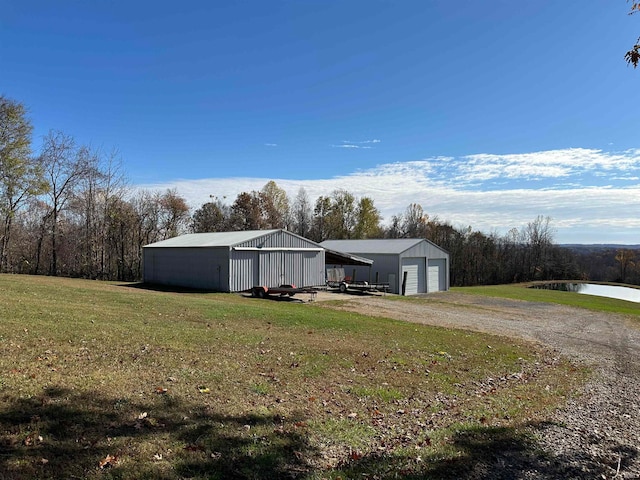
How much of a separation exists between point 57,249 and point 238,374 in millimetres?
38030

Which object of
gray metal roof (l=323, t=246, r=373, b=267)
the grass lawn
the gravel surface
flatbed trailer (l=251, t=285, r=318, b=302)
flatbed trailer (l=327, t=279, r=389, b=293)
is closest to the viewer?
the grass lawn

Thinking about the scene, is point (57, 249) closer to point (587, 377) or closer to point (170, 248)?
point (170, 248)

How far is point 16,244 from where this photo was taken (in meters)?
37.2

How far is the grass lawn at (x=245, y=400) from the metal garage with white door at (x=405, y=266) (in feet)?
65.3

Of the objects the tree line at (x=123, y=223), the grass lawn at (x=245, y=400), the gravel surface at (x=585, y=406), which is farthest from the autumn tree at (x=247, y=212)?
the grass lawn at (x=245, y=400)

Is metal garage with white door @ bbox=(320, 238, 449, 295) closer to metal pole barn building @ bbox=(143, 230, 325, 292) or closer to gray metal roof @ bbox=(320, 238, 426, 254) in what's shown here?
gray metal roof @ bbox=(320, 238, 426, 254)

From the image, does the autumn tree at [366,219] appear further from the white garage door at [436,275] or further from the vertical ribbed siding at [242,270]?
the vertical ribbed siding at [242,270]

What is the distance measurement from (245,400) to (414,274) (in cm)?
2794

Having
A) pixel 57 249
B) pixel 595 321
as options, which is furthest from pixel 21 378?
pixel 57 249

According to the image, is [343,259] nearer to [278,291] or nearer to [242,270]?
[242,270]

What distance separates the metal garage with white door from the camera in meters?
30.7

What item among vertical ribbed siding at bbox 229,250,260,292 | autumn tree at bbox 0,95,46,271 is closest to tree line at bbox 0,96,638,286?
autumn tree at bbox 0,95,46,271

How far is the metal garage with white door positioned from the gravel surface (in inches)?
455

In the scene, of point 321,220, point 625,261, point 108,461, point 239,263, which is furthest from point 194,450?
point 625,261
